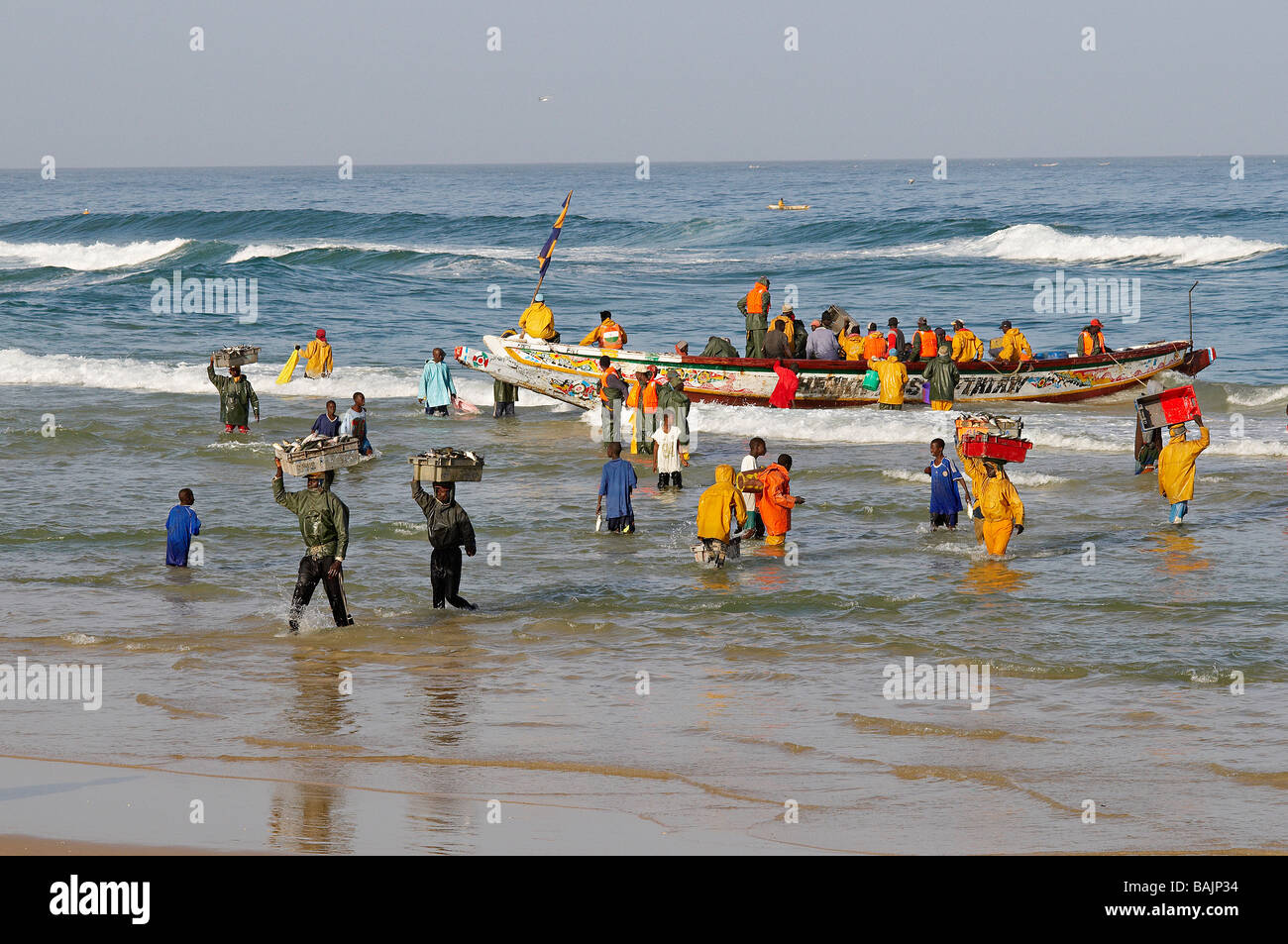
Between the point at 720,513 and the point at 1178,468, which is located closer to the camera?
the point at 720,513

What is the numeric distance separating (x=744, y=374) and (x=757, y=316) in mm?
1122

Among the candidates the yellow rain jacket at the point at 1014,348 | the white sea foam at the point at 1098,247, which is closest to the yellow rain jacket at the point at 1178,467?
the yellow rain jacket at the point at 1014,348

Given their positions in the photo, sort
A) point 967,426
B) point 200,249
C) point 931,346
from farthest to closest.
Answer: point 200,249 < point 931,346 < point 967,426

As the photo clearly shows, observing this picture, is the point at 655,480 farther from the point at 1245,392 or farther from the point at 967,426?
the point at 1245,392

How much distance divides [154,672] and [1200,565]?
9854 mm

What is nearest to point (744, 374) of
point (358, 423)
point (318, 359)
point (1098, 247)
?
point (358, 423)

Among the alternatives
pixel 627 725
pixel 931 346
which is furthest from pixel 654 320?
pixel 627 725

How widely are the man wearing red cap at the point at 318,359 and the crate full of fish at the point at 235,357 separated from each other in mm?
5718

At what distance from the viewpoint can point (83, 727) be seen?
916 centimetres

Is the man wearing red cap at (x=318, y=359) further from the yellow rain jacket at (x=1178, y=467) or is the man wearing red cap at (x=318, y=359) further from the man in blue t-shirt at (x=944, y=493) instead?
the yellow rain jacket at (x=1178, y=467)

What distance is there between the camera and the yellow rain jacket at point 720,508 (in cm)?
1327

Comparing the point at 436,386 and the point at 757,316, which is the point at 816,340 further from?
the point at 436,386

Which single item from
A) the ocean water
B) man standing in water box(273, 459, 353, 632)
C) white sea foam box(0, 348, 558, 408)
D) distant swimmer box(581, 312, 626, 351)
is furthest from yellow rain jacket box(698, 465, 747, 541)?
white sea foam box(0, 348, 558, 408)

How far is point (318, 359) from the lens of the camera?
2708 centimetres
